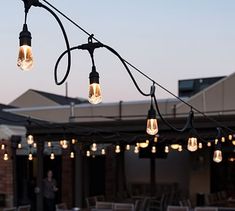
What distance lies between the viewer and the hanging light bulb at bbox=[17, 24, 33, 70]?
3.90 m

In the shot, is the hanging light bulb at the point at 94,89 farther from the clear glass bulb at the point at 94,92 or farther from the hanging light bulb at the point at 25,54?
the hanging light bulb at the point at 25,54

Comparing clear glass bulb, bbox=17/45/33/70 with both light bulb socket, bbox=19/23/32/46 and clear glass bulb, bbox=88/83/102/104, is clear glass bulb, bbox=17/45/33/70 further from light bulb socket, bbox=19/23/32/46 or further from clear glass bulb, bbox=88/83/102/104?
clear glass bulb, bbox=88/83/102/104

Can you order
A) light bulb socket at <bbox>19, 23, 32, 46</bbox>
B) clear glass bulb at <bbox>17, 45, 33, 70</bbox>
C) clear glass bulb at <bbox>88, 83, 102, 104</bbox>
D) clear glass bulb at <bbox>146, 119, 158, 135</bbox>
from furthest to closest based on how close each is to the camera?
clear glass bulb at <bbox>146, 119, 158, 135</bbox>, clear glass bulb at <bbox>88, 83, 102, 104</bbox>, light bulb socket at <bbox>19, 23, 32, 46</bbox>, clear glass bulb at <bbox>17, 45, 33, 70</bbox>

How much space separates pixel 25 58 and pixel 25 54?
4 centimetres

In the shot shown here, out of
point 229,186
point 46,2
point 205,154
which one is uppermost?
point 46,2

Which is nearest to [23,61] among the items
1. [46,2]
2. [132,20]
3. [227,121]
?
[46,2]

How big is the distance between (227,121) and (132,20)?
3.55 metres

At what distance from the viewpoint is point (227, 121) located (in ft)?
43.2

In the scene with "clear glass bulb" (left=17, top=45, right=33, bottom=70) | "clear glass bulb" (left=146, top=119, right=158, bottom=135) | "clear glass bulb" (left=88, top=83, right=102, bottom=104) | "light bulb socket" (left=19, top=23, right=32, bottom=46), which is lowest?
"clear glass bulb" (left=146, top=119, right=158, bottom=135)

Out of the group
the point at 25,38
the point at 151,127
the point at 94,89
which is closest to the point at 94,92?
the point at 94,89

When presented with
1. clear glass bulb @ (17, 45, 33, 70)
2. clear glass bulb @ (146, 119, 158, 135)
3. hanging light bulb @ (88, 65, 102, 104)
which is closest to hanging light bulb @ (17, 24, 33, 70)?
clear glass bulb @ (17, 45, 33, 70)

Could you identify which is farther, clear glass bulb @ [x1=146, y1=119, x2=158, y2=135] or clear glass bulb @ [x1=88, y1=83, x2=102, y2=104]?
clear glass bulb @ [x1=146, y1=119, x2=158, y2=135]

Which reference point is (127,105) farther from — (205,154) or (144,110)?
(205,154)

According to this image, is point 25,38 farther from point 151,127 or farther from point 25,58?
point 151,127
